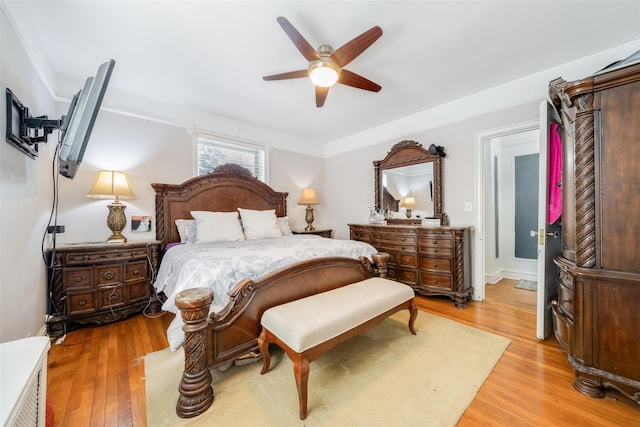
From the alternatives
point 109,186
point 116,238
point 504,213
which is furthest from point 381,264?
point 504,213

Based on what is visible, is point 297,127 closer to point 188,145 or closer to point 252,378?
point 188,145

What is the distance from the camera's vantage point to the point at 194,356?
4.83ft

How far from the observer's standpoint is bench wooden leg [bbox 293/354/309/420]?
138cm

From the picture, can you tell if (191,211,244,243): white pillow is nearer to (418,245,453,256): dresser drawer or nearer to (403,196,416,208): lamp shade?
(418,245,453,256): dresser drawer

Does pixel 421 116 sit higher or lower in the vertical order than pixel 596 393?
higher

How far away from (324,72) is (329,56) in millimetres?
128

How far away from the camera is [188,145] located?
3559mm

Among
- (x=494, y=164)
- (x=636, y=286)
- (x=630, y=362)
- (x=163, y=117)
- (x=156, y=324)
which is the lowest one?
(x=156, y=324)

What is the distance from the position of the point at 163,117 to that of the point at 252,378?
3374 mm

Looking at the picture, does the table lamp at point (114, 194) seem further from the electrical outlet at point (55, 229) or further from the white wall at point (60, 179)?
the electrical outlet at point (55, 229)

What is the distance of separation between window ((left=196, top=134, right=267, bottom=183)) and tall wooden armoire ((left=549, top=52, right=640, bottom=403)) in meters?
3.83

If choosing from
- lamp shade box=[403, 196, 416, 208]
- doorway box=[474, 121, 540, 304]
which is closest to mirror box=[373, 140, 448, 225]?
lamp shade box=[403, 196, 416, 208]

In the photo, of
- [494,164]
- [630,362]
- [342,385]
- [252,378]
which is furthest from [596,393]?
[494,164]

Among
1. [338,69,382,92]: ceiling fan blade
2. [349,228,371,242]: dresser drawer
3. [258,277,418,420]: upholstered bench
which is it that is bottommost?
[258,277,418,420]: upholstered bench
